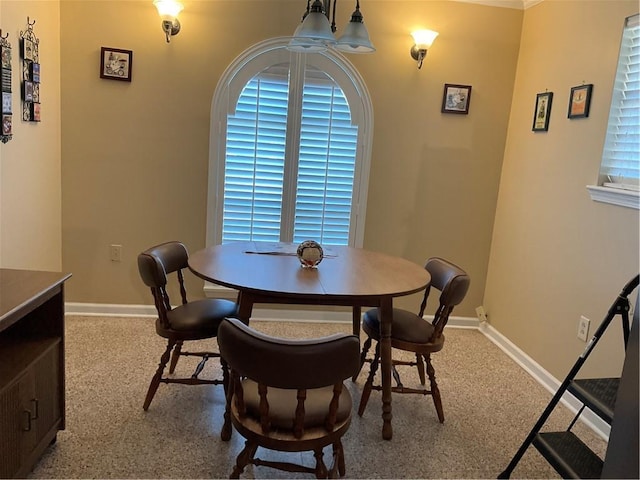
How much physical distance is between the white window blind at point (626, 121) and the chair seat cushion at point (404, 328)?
127 centimetres

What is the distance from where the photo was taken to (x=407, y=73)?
357cm

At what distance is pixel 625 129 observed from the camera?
257 cm

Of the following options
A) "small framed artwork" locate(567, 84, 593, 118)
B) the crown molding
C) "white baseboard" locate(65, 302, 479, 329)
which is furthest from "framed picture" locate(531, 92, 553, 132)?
"white baseboard" locate(65, 302, 479, 329)

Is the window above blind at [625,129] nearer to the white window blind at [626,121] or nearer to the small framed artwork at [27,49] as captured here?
the white window blind at [626,121]

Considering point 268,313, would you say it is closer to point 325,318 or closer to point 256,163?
point 325,318

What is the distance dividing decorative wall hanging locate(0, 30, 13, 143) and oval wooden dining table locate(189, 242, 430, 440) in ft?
4.15

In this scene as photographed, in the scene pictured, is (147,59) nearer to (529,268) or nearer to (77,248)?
(77,248)

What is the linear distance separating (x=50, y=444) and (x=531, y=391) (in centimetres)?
254

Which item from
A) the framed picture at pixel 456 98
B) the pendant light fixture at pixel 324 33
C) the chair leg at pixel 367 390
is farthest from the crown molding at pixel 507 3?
the chair leg at pixel 367 390

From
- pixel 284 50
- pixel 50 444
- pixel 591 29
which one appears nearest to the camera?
pixel 50 444

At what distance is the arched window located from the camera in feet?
11.5

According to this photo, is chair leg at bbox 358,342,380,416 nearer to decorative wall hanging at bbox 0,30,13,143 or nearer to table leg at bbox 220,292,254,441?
table leg at bbox 220,292,254,441

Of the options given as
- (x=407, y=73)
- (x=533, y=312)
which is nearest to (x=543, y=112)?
(x=407, y=73)

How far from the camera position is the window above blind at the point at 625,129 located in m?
2.50
